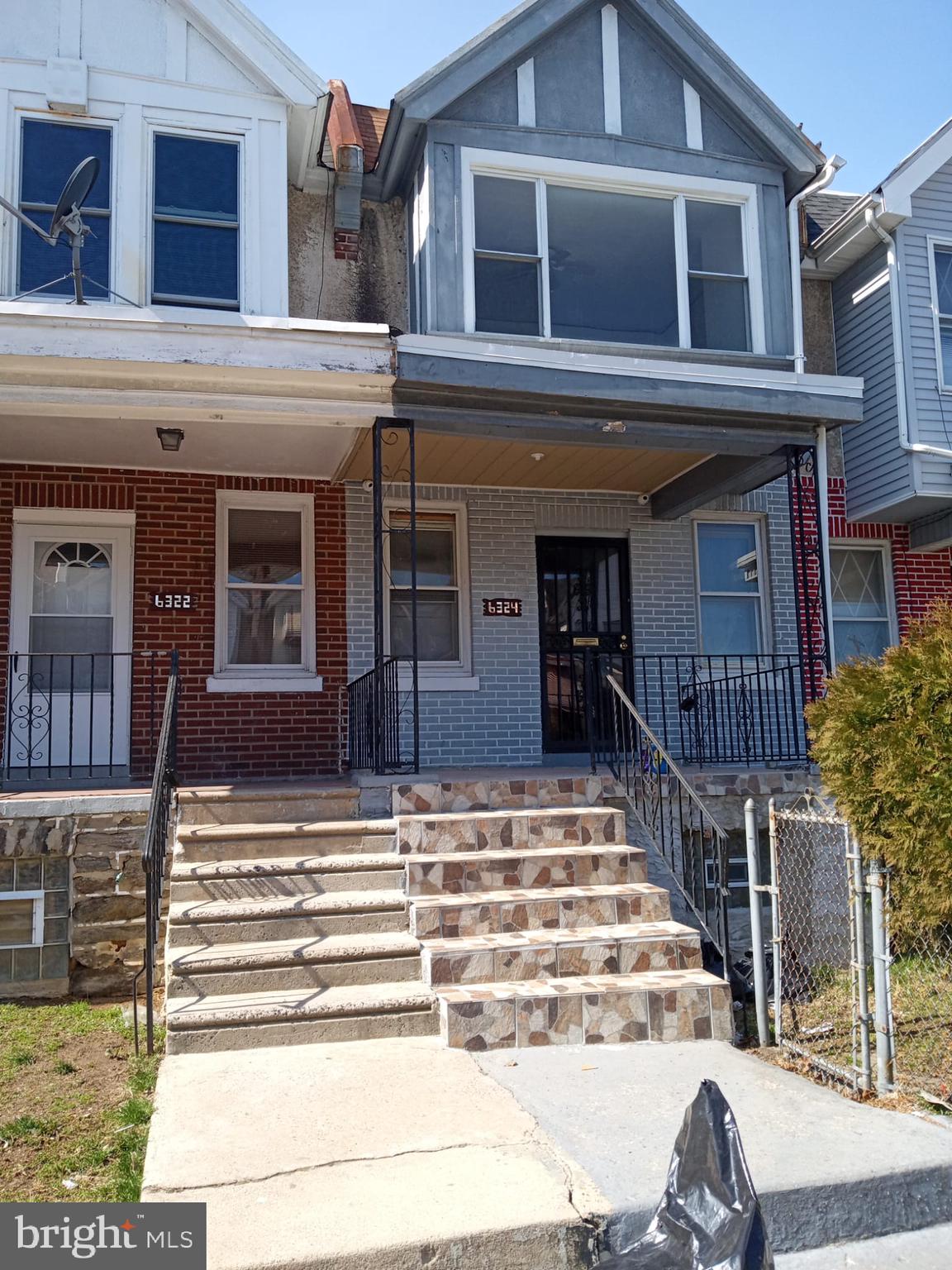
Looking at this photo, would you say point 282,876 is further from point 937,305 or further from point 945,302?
point 945,302

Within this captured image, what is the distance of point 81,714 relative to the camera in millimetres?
8641

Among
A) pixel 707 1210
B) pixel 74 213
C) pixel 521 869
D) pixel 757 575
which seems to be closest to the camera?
pixel 707 1210

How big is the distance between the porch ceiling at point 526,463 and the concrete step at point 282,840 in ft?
10.2

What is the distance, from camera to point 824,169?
9.69 meters

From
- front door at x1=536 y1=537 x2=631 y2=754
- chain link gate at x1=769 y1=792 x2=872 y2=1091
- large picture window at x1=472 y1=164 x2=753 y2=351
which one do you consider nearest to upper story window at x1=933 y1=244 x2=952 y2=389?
large picture window at x1=472 y1=164 x2=753 y2=351

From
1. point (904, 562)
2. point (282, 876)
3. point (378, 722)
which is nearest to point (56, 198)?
point (378, 722)

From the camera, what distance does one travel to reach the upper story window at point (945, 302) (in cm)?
1066

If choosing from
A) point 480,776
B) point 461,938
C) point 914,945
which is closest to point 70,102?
point 480,776

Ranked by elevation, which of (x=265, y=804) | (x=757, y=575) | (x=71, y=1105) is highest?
(x=757, y=575)

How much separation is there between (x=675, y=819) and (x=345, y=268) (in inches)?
226

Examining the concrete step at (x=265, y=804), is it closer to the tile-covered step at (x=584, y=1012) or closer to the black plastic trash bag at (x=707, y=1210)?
the tile-covered step at (x=584, y=1012)

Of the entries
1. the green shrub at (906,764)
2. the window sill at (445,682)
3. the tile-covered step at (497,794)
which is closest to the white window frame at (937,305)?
the window sill at (445,682)

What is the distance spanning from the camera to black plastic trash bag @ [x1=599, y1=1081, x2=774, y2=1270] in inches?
102

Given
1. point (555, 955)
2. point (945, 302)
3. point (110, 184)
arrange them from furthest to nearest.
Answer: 1. point (945, 302)
2. point (110, 184)
3. point (555, 955)
